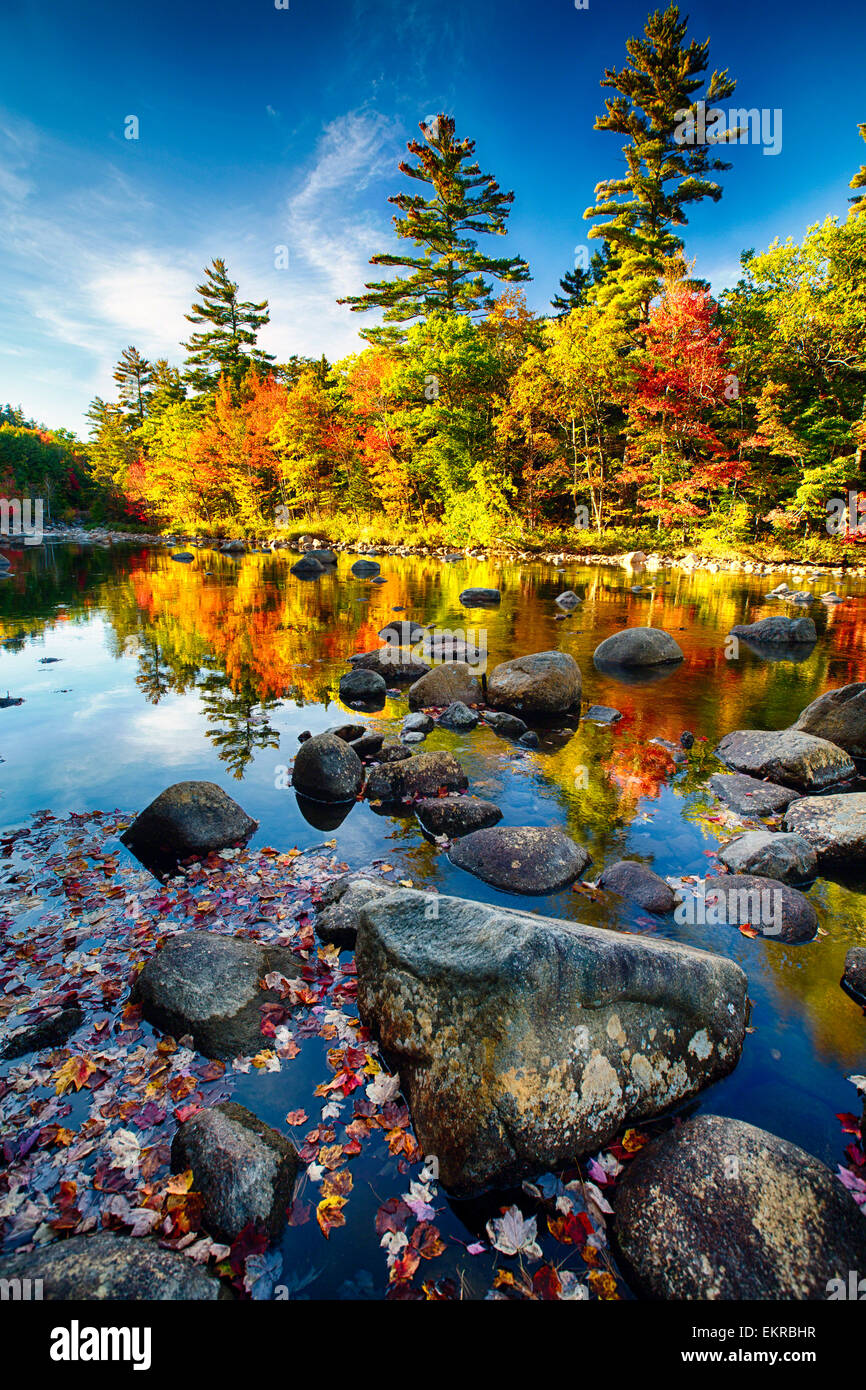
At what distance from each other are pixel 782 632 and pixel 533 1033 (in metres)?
16.5

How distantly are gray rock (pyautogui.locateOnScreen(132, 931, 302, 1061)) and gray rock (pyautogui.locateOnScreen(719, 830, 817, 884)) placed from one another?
174 inches

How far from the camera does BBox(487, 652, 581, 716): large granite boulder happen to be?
10.9 metres

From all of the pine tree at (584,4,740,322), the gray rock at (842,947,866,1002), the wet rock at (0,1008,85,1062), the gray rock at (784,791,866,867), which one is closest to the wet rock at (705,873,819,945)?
the gray rock at (842,947,866,1002)

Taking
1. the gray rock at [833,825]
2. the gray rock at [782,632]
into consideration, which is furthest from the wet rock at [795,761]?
the gray rock at [782,632]

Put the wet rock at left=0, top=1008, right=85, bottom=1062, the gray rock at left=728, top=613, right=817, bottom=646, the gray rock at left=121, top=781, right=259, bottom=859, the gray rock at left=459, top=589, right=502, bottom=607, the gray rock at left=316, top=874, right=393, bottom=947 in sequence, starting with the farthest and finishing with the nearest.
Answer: the gray rock at left=459, top=589, right=502, bottom=607 → the gray rock at left=728, top=613, right=817, bottom=646 → the gray rock at left=121, top=781, right=259, bottom=859 → the gray rock at left=316, top=874, right=393, bottom=947 → the wet rock at left=0, top=1008, right=85, bottom=1062

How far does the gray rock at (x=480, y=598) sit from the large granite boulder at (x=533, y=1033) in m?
19.2

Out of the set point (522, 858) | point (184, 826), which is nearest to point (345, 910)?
point (522, 858)

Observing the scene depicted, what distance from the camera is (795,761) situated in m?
8.04

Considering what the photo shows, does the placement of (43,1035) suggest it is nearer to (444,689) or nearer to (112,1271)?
(112,1271)

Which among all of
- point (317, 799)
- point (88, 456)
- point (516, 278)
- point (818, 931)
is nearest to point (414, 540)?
point (516, 278)

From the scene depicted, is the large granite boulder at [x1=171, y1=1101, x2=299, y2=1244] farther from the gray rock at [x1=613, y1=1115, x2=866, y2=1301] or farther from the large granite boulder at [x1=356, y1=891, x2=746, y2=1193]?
the gray rock at [x1=613, y1=1115, x2=866, y2=1301]

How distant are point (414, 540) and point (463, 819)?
4088 centimetres

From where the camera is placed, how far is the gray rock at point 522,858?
579 centimetres
